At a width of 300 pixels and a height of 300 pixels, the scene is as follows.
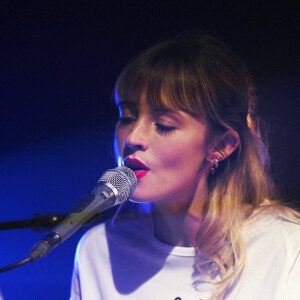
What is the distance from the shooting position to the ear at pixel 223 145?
1.24m

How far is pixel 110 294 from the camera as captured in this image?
1304mm

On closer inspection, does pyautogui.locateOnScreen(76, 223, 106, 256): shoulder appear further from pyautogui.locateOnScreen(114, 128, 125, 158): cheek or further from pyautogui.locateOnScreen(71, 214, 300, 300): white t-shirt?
pyautogui.locateOnScreen(114, 128, 125, 158): cheek

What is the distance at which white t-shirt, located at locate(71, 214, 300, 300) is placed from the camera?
3.73ft

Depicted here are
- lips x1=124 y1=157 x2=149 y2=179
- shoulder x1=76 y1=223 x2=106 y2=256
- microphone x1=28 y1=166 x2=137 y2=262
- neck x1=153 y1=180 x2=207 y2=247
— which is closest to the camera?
microphone x1=28 y1=166 x2=137 y2=262

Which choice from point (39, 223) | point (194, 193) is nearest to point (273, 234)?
point (194, 193)

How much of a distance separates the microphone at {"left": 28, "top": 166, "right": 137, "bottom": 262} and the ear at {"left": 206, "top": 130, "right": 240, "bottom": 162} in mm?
490

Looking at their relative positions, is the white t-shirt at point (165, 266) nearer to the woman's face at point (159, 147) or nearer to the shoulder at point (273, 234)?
the shoulder at point (273, 234)

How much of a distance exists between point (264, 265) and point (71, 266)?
77 centimetres

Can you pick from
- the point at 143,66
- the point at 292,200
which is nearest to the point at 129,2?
the point at 143,66

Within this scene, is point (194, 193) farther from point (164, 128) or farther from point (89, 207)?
point (89, 207)

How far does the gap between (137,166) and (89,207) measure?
40 cm

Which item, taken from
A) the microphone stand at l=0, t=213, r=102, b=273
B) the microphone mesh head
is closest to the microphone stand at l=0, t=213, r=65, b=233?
the microphone stand at l=0, t=213, r=102, b=273

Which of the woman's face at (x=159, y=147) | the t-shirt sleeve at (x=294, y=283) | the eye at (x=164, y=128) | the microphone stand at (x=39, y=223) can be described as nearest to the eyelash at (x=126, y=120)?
the woman's face at (x=159, y=147)

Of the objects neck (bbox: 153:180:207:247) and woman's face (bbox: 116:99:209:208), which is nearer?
woman's face (bbox: 116:99:209:208)
